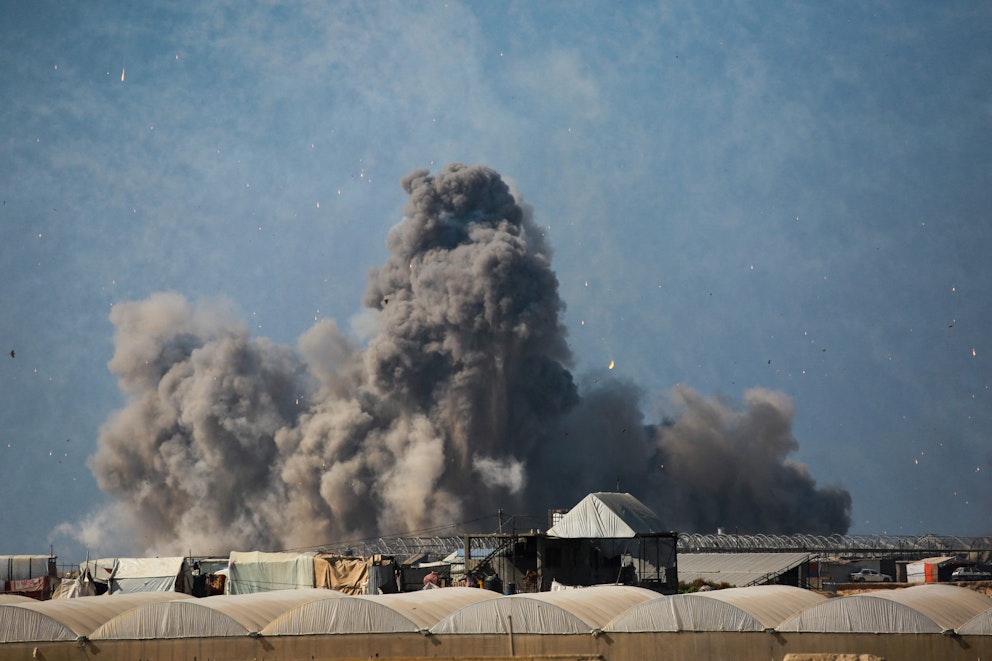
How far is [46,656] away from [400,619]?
32.7ft

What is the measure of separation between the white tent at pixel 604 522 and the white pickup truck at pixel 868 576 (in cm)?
1948

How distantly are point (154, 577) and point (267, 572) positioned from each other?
4.82 metres

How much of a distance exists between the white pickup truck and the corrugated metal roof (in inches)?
245

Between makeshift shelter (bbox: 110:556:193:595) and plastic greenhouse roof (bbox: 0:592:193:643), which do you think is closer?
plastic greenhouse roof (bbox: 0:592:193:643)

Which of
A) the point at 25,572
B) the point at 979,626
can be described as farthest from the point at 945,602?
the point at 25,572

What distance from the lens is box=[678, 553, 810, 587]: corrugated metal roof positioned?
193 ft

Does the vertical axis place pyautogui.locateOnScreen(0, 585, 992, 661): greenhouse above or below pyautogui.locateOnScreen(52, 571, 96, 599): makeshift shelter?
below

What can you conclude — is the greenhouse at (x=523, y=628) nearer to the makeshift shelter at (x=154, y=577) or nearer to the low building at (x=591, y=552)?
the low building at (x=591, y=552)

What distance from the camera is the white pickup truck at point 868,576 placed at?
68006 millimetres

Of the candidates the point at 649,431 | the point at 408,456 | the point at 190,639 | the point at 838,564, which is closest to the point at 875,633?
→ the point at 190,639

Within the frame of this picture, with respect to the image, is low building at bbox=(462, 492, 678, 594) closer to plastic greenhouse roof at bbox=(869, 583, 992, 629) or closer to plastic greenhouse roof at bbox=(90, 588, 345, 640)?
plastic greenhouse roof at bbox=(869, 583, 992, 629)

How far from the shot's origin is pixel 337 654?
33.4 metres

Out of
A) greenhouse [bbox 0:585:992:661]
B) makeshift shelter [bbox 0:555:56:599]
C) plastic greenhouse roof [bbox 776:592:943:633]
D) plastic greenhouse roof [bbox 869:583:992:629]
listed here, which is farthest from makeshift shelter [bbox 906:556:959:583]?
makeshift shelter [bbox 0:555:56:599]

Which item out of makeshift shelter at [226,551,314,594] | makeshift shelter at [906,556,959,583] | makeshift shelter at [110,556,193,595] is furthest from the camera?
makeshift shelter at [906,556,959,583]
